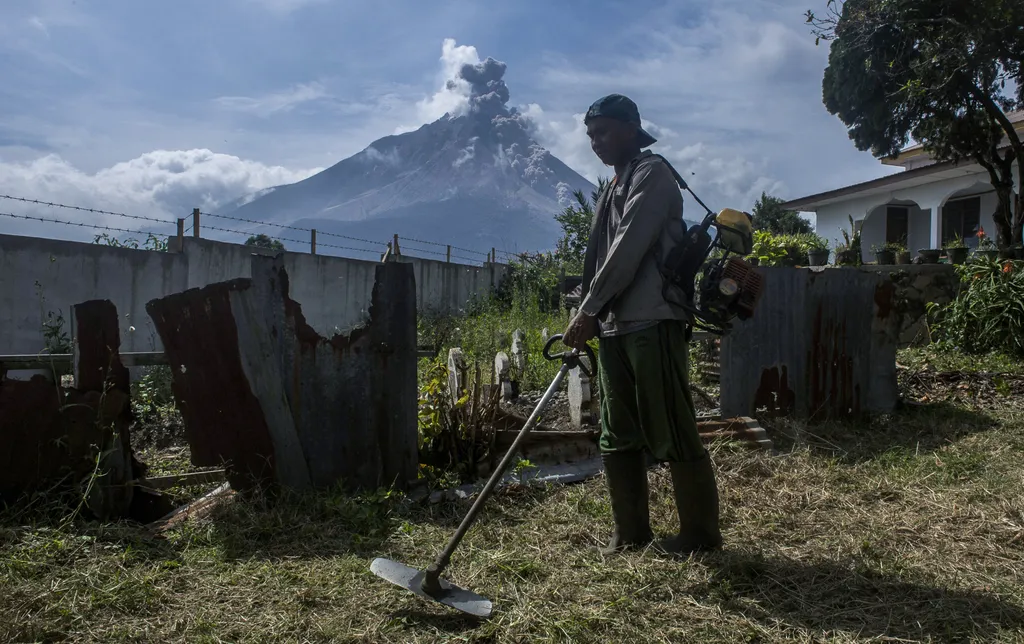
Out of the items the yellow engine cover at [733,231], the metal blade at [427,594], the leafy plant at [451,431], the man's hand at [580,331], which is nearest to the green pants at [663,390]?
the man's hand at [580,331]

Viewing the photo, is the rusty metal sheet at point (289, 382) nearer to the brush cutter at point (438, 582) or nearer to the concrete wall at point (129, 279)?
the brush cutter at point (438, 582)

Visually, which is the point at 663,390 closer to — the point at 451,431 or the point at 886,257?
the point at 451,431

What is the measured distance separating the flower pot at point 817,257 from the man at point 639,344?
10.9 metres

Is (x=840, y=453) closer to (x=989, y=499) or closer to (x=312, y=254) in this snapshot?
(x=989, y=499)

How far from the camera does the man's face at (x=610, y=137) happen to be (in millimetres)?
3303

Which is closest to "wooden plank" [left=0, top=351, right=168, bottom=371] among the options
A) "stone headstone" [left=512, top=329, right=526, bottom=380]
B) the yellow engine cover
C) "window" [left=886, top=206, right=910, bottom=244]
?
the yellow engine cover

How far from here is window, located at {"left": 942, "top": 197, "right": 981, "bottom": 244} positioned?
1941 cm

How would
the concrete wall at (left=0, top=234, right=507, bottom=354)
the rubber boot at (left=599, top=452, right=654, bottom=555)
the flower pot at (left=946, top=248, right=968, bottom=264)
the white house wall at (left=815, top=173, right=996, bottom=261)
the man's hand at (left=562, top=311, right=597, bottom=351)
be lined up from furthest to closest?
the white house wall at (left=815, top=173, right=996, bottom=261), the flower pot at (left=946, top=248, right=968, bottom=264), the concrete wall at (left=0, top=234, right=507, bottom=354), the rubber boot at (left=599, top=452, right=654, bottom=555), the man's hand at (left=562, top=311, right=597, bottom=351)

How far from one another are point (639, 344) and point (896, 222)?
22679 millimetres

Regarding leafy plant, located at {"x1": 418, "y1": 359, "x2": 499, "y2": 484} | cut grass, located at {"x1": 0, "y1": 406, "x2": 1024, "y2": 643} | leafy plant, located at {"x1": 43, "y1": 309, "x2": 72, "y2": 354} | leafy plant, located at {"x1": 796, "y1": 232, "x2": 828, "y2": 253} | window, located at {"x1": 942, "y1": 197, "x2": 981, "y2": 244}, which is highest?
window, located at {"x1": 942, "y1": 197, "x2": 981, "y2": 244}

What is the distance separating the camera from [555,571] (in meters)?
3.07

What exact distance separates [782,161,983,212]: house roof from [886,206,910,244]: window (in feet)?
6.47

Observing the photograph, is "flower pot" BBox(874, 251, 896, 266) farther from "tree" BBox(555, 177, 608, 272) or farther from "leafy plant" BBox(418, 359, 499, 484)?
"leafy plant" BBox(418, 359, 499, 484)

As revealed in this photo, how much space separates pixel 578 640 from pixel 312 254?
10644 millimetres
